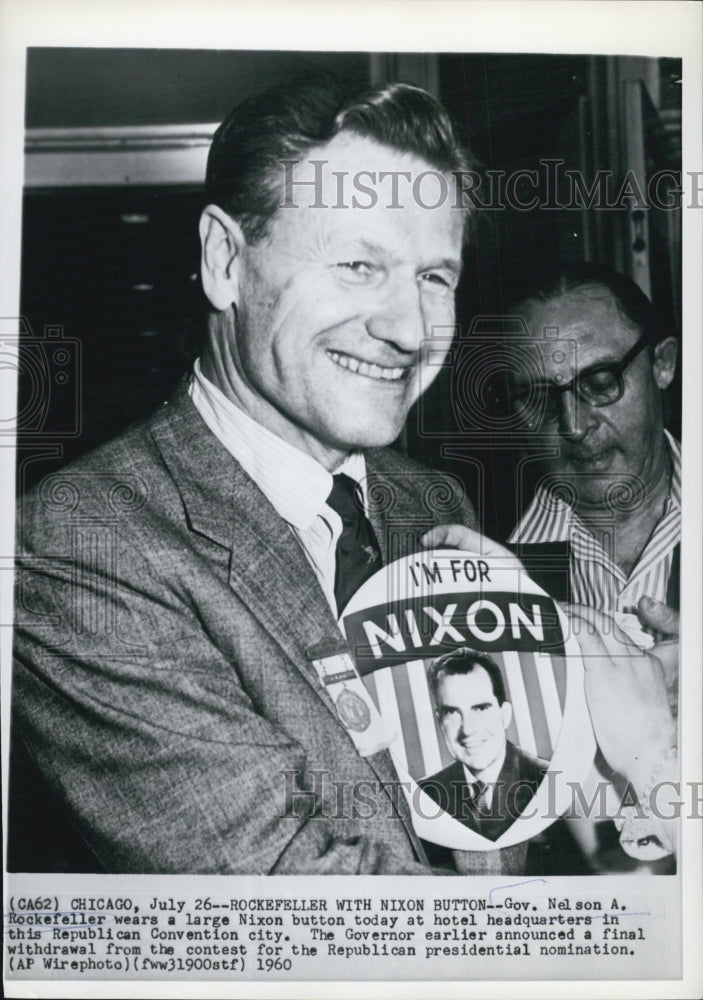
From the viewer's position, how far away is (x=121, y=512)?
7.14 ft

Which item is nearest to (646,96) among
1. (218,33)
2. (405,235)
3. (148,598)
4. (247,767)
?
(405,235)

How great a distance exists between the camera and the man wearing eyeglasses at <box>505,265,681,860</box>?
222 cm

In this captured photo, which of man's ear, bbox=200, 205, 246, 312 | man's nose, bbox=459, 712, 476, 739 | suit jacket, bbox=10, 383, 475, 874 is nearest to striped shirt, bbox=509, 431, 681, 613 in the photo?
suit jacket, bbox=10, 383, 475, 874

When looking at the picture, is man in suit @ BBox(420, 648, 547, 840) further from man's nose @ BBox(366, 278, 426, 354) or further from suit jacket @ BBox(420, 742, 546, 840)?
man's nose @ BBox(366, 278, 426, 354)

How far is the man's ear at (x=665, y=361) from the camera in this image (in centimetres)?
225

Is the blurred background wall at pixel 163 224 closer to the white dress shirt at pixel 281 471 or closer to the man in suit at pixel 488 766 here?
the white dress shirt at pixel 281 471

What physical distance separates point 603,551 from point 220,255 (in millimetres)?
1073

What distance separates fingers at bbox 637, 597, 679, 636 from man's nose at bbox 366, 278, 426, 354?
2.51 ft

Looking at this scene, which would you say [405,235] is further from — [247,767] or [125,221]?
[247,767]

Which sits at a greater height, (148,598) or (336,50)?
(336,50)

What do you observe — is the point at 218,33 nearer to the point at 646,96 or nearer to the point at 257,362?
the point at 257,362

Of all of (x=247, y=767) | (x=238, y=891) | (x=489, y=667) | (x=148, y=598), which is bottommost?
(x=238, y=891)

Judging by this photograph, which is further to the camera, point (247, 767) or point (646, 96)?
point (646, 96)

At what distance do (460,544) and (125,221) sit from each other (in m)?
1.03
